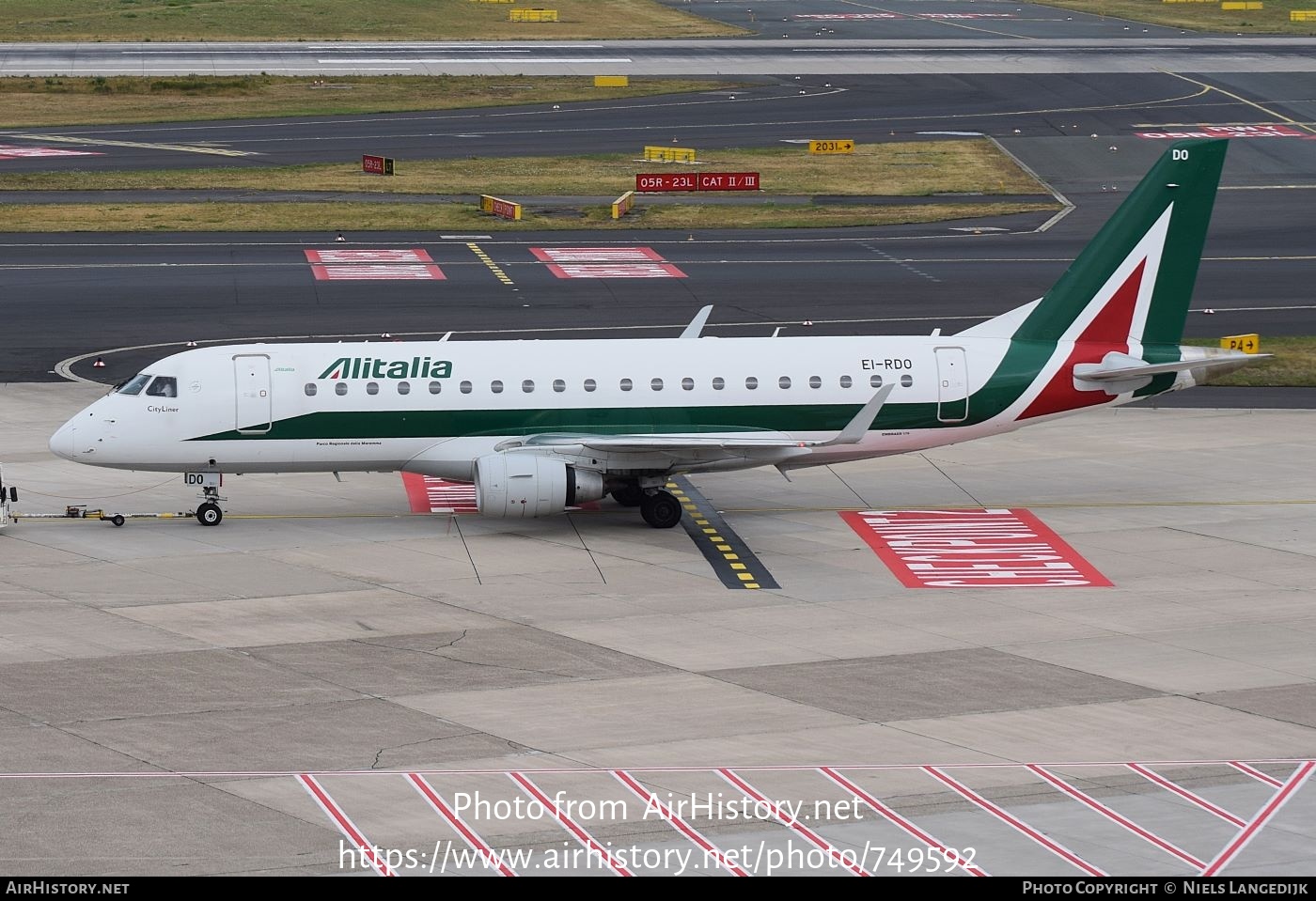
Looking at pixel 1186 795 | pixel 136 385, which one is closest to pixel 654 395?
pixel 136 385

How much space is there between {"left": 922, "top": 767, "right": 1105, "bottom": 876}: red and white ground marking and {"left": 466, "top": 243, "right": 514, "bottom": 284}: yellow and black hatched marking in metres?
44.9

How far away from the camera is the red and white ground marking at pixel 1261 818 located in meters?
23.1

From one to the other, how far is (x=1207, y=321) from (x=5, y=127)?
69.1 m

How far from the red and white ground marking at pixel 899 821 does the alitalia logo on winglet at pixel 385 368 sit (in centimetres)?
1749

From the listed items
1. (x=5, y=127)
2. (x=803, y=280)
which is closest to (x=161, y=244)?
(x=803, y=280)

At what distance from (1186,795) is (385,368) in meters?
21.5

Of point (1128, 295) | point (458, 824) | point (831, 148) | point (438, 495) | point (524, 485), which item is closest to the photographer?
point (458, 824)

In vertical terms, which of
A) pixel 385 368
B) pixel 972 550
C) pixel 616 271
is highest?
pixel 385 368

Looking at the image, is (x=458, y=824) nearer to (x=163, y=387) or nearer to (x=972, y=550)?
(x=972, y=550)

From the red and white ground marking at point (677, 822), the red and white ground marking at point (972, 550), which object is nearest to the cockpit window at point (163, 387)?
the red and white ground marking at point (972, 550)

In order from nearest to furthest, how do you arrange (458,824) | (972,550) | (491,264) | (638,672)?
(458,824), (638,672), (972,550), (491,264)

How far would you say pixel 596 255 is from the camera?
73812 mm

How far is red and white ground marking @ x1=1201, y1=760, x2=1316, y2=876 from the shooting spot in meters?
23.1

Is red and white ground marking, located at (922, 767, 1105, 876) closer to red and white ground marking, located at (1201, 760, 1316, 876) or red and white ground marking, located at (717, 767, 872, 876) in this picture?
red and white ground marking, located at (1201, 760, 1316, 876)
